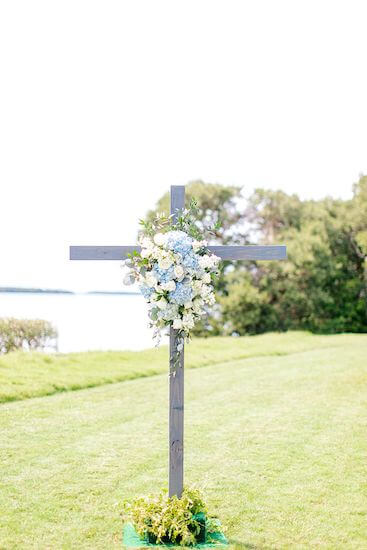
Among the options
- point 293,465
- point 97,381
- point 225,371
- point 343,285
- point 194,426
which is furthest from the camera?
point 343,285

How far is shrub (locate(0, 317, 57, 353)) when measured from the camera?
58.6 feet

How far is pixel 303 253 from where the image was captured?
32.8 m

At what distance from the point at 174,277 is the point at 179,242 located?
0.32 meters

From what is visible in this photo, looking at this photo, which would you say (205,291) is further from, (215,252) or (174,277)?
(215,252)

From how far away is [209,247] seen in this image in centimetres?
595

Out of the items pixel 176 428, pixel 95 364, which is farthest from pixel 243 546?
pixel 95 364

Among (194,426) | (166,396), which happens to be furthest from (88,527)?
(166,396)

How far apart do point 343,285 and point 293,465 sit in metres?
29.5

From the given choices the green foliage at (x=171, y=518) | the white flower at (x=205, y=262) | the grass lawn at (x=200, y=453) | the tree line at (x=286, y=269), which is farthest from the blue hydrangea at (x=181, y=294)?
the tree line at (x=286, y=269)

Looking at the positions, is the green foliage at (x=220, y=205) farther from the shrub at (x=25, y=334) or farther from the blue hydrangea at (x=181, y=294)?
the blue hydrangea at (x=181, y=294)

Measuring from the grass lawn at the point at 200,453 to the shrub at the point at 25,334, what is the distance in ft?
6.27

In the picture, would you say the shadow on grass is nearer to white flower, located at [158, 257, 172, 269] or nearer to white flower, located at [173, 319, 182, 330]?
white flower, located at [173, 319, 182, 330]

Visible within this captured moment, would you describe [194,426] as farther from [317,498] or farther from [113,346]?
[113,346]

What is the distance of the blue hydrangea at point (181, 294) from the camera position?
5457 millimetres
